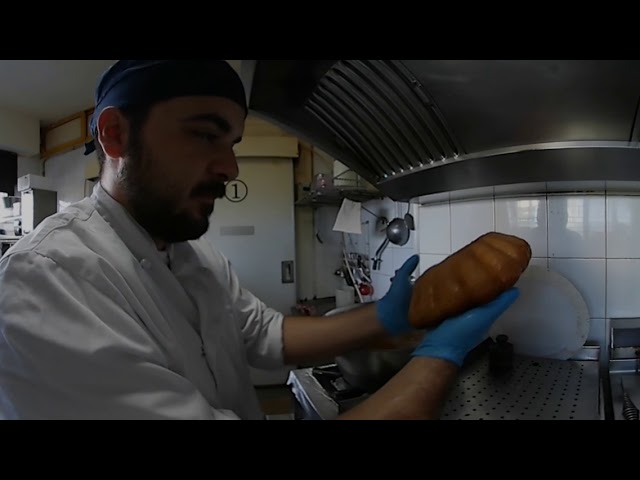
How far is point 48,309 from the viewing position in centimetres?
27

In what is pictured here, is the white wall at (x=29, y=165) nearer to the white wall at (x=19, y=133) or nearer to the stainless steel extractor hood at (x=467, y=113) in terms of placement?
the white wall at (x=19, y=133)

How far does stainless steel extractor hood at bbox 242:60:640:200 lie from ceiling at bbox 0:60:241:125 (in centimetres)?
17

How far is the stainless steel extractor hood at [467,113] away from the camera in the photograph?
423 millimetres

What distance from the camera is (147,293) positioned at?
352mm

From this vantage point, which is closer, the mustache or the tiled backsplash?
the mustache

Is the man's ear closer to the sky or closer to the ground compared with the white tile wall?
closer to the sky

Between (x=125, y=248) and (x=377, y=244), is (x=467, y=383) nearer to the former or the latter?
(x=377, y=244)

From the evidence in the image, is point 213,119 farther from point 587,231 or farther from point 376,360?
point 587,231

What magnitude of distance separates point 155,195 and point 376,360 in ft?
1.58

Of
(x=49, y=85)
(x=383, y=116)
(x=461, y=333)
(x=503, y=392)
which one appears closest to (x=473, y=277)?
(x=461, y=333)


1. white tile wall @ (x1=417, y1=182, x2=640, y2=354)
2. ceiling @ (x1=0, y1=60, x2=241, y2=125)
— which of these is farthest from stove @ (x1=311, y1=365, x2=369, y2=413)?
ceiling @ (x1=0, y1=60, x2=241, y2=125)

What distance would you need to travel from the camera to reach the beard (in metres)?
0.38

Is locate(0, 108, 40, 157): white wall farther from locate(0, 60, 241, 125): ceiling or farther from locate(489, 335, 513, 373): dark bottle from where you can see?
locate(489, 335, 513, 373): dark bottle
